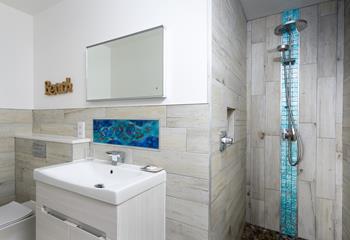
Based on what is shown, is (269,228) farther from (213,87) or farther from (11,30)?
(11,30)

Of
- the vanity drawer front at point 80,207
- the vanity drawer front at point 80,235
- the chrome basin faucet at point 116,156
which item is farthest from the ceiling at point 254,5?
→ the vanity drawer front at point 80,235

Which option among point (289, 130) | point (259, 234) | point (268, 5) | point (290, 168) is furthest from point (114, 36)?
point (259, 234)

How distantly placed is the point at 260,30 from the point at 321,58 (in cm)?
64

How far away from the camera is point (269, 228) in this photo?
2.02 metres

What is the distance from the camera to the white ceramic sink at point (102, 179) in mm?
930

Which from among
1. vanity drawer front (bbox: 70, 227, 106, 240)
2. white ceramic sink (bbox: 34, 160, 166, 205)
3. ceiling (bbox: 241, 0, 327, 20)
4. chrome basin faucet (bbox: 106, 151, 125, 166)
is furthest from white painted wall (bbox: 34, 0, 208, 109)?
ceiling (bbox: 241, 0, 327, 20)

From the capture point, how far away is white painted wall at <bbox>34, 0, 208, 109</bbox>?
1180 mm

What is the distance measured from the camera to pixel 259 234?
197 cm

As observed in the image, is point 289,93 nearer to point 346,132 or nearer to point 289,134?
point 289,134

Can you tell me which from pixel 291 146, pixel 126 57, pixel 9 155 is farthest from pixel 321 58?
pixel 9 155

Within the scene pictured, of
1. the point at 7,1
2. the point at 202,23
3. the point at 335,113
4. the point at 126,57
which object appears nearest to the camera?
the point at 202,23

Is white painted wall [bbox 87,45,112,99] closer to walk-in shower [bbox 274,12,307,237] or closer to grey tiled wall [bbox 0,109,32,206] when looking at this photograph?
grey tiled wall [bbox 0,109,32,206]

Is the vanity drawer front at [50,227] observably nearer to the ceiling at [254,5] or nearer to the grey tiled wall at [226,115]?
the grey tiled wall at [226,115]

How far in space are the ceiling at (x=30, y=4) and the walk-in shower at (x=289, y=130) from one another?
225 cm
